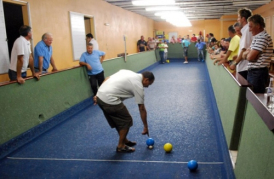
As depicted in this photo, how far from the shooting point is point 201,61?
17531mm

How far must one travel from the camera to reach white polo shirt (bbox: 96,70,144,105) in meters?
3.34

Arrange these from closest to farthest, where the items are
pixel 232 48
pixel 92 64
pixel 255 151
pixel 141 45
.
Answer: pixel 255 151
pixel 232 48
pixel 92 64
pixel 141 45

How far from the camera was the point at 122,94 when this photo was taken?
11.4 ft

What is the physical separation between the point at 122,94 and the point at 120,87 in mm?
113

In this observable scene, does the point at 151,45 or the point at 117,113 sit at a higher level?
the point at 151,45

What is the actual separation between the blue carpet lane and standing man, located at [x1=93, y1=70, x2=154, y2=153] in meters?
0.43

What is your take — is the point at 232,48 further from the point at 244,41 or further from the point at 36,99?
the point at 36,99

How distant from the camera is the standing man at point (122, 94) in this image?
330 centimetres

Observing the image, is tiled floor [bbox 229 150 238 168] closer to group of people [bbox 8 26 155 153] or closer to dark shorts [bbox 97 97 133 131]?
group of people [bbox 8 26 155 153]

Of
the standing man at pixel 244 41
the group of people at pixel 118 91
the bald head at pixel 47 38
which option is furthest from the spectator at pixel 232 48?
the bald head at pixel 47 38

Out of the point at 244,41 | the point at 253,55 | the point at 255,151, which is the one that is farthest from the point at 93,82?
the point at 255,151

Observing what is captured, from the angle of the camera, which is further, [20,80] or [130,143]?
[20,80]

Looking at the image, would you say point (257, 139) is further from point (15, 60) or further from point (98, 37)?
point (98, 37)

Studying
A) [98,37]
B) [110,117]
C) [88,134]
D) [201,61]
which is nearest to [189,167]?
[110,117]
